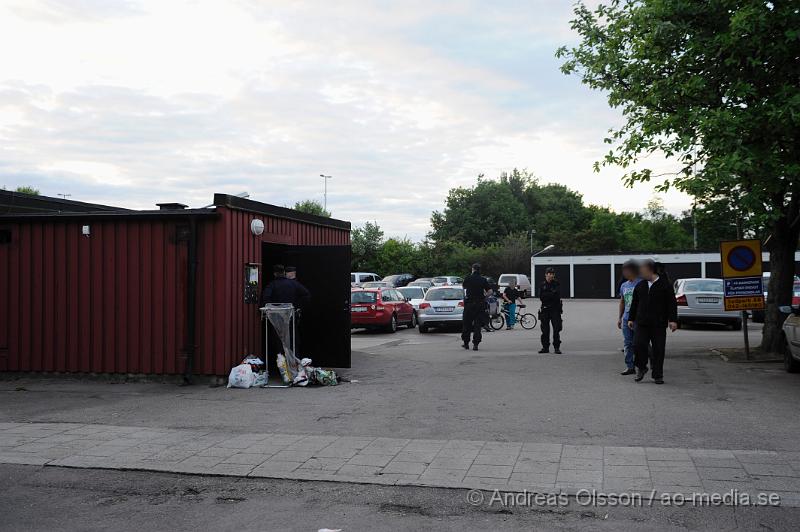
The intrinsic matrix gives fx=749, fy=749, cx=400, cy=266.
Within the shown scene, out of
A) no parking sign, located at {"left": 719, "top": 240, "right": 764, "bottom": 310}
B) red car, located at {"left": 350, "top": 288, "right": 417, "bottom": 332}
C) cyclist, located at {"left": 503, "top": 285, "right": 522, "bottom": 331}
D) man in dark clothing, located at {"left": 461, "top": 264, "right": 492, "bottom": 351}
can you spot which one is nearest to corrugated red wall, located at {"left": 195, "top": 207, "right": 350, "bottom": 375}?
man in dark clothing, located at {"left": 461, "top": 264, "right": 492, "bottom": 351}

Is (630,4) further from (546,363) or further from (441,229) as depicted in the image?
(441,229)

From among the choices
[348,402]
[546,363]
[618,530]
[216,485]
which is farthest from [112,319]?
[618,530]

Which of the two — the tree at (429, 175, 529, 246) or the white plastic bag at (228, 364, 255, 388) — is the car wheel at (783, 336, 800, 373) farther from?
the tree at (429, 175, 529, 246)

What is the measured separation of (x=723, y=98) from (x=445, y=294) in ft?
40.0

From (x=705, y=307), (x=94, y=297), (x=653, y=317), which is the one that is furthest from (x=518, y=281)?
(x=94, y=297)

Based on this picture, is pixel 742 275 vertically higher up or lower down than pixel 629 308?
higher up

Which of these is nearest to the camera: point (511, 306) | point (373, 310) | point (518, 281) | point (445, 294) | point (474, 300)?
point (474, 300)

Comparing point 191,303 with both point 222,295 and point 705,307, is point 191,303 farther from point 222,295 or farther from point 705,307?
point 705,307

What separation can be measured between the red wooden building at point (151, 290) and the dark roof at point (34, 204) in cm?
155

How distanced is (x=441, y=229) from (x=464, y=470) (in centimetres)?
8175

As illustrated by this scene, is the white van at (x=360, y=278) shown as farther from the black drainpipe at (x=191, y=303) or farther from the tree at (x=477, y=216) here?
the tree at (x=477, y=216)

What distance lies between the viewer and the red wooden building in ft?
37.9

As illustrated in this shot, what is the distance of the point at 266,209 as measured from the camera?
42.0 feet

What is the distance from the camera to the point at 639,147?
13.6 metres
